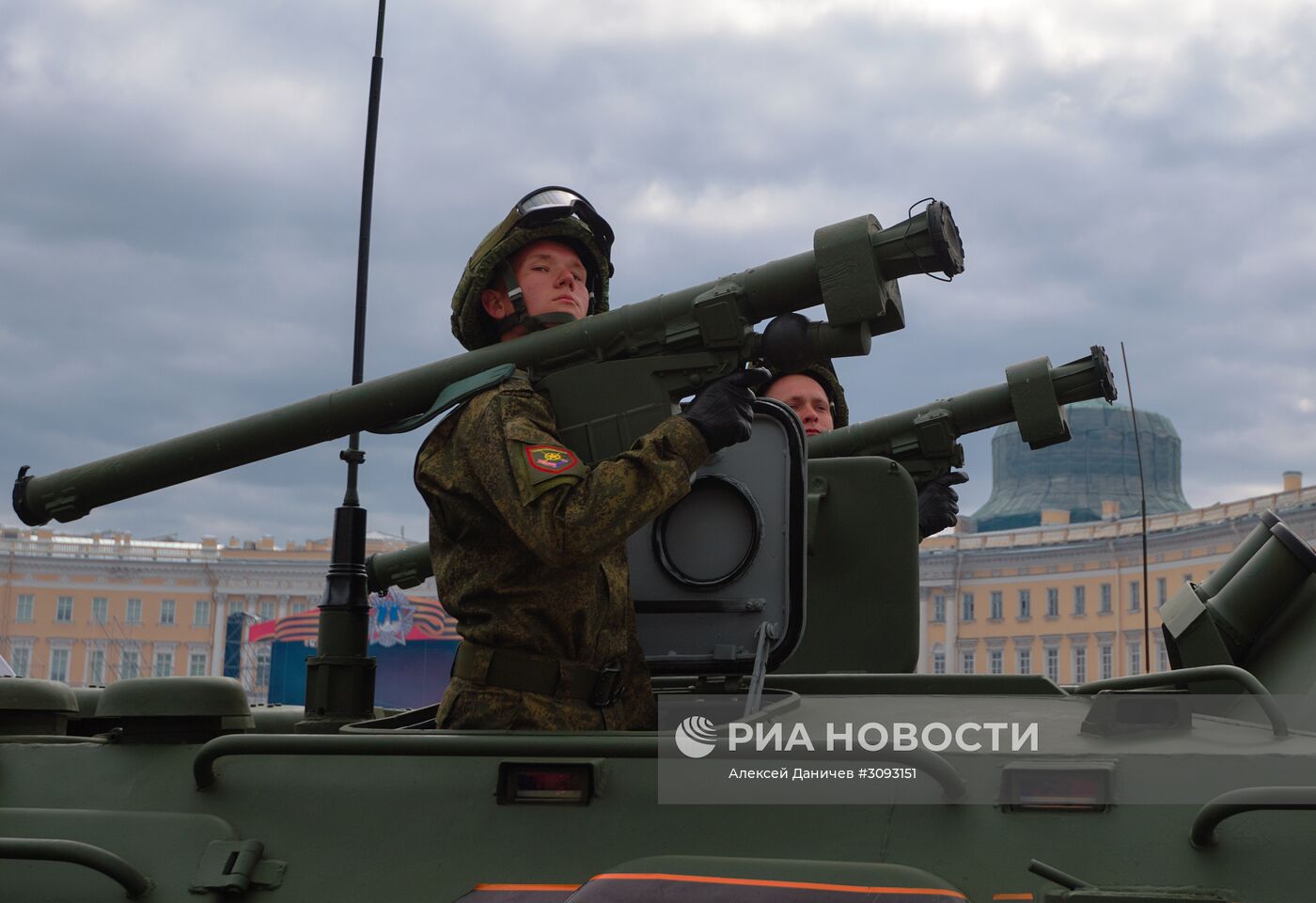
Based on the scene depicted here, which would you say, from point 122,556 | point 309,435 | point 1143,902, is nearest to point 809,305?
point 309,435

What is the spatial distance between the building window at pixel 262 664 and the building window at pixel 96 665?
7547 mm

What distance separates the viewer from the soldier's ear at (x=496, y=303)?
15.7ft

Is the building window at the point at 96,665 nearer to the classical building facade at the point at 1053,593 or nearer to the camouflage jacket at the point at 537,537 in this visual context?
the classical building facade at the point at 1053,593

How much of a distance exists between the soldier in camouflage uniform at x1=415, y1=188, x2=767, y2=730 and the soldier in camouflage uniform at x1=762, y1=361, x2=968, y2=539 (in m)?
3.00

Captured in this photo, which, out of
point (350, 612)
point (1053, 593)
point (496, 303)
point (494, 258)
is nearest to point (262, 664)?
point (1053, 593)

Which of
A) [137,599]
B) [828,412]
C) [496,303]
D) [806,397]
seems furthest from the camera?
[137,599]

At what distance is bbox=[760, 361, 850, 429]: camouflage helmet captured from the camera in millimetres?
7445

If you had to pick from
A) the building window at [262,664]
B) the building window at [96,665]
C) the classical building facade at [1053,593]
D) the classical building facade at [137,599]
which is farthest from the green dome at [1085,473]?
the building window at [96,665]

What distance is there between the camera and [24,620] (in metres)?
78.9

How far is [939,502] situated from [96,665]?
7999 centimetres

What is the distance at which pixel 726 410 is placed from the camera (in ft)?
13.4

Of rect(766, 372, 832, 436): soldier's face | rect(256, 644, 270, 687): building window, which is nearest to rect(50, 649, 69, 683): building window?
rect(256, 644, 270, 687): building window

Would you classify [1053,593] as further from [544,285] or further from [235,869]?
[235,869]

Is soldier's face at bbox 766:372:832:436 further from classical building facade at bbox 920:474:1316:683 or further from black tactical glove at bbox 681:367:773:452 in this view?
classical building facade at bbox 920:474:1316:683
